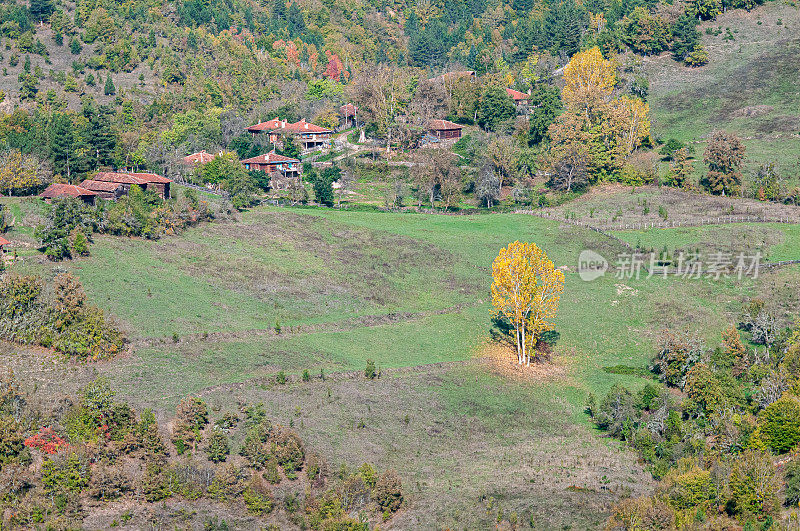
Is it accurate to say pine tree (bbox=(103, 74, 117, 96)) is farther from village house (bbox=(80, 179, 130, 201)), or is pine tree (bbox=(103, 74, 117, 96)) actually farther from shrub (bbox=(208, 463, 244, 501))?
shrub (bbox=(208, 463, 244, 501))

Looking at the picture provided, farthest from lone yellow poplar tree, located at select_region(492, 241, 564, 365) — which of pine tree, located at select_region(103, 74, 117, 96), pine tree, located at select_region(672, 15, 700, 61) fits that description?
pine tree, located at select_region(103, 74, 117, 96)

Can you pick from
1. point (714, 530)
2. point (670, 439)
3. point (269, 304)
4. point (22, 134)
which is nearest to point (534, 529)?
point (714, 530)

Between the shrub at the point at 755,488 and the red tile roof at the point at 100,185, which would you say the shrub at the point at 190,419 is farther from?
the red tile roof at the point at 100,185

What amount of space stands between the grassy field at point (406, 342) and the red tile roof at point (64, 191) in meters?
11.3

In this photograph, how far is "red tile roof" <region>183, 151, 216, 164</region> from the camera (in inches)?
5357

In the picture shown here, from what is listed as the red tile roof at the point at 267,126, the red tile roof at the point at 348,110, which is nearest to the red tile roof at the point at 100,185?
the red tile roof at the point at 267,126

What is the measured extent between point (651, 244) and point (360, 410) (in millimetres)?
44356

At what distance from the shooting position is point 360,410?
73.9 metres

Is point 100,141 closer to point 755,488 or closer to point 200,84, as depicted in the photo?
point 200,84

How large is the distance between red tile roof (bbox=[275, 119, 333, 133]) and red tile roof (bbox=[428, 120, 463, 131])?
14725mm

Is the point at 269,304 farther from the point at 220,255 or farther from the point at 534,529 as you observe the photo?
the point at 534,529

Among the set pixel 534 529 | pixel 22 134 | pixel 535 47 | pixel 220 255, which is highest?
pixel 535 47

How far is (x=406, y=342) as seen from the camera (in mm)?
86750

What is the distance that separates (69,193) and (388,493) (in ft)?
193
